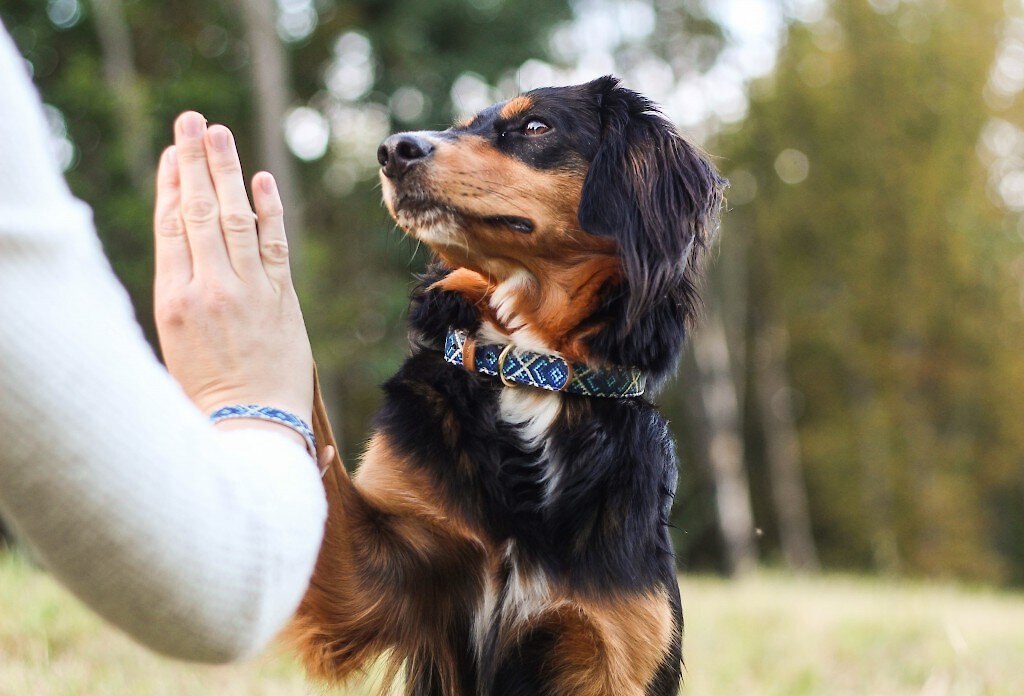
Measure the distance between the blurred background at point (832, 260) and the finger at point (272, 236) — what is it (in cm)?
1269

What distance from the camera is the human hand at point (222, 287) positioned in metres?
1.27

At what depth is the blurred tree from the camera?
20.6 m

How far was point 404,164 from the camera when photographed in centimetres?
249

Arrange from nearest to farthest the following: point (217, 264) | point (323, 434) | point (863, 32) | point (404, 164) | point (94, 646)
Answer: point (217, 264) → point (323, 434) → point (404, 164) → point (94, 646) → point (863, 32)

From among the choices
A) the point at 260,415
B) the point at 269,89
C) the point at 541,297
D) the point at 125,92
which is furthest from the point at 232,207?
the point at 269,89

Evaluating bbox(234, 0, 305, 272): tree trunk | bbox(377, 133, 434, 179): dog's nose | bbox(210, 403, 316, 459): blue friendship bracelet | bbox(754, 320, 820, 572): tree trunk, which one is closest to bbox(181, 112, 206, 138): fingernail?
bbox(210, 403, 316, 459): blue friendship bracelet

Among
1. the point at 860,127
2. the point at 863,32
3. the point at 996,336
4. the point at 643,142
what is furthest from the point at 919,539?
the point at 643,142

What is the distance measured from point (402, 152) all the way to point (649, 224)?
0.70 meters

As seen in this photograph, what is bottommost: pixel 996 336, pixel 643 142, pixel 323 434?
pixel 996 336

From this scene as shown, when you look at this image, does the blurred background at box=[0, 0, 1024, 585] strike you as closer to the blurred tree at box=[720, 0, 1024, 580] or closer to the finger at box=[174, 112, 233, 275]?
the blurred tree at box=[720, 0, 1024, 580]

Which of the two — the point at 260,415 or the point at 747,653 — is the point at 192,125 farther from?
the point at 747,653

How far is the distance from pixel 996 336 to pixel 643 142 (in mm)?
21679

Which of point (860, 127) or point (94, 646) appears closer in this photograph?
point (94, 646)

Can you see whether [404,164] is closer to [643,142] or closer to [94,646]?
[643,142]
